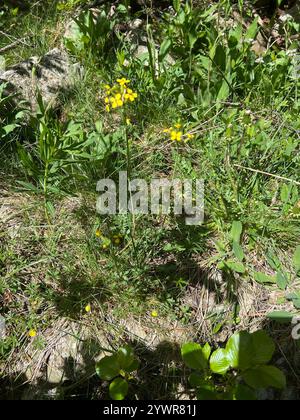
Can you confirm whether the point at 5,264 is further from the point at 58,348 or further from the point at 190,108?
the point at 190,108

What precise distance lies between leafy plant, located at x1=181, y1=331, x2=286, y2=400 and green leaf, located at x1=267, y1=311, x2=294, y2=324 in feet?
0.94

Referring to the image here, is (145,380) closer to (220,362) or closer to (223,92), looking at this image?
(220,362)

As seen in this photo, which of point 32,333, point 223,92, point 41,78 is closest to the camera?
point 32,333

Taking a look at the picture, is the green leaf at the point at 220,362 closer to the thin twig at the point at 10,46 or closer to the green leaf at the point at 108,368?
the green leaf at the point at 108,368

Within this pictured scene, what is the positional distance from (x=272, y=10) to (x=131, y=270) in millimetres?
2552

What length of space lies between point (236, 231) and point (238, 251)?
110 mm

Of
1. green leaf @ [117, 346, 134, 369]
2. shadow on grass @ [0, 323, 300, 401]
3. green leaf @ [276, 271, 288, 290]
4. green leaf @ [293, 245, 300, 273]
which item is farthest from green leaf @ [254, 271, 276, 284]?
green leaf @ [117, 346, 134, 369]

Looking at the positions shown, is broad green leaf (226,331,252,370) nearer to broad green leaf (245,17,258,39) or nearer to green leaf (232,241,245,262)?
green leaf (232,241,245,262)

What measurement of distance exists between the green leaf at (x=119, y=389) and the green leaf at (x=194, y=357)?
0.91 ft

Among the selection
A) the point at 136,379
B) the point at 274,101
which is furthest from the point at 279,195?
the point at 136,379

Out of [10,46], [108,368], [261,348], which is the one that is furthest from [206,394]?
[10,46]

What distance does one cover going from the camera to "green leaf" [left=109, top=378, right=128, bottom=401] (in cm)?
172

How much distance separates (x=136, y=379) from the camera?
6.38 ft

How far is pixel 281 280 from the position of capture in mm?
2133
